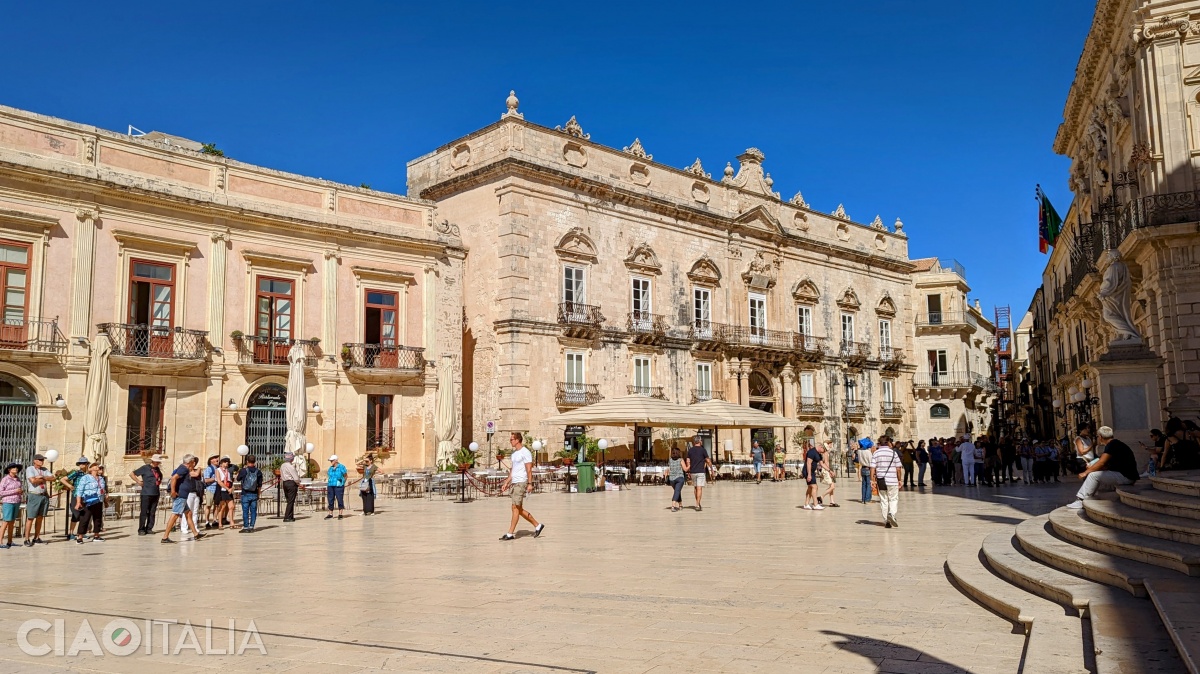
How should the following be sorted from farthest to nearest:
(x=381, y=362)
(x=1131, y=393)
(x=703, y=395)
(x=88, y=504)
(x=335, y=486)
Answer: (x=703, y=395)
(x=381, y=362)
(x=335, y=486)
(x=1131, y=393)
(x=88, y=504)

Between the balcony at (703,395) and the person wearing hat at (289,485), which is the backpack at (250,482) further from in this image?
the balcony at (703,395)

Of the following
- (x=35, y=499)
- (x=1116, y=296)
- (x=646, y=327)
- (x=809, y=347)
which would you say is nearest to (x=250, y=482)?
(x=35, y=499)

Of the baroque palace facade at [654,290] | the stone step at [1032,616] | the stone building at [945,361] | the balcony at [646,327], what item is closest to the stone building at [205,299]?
the baroque palace facade at [654,290]

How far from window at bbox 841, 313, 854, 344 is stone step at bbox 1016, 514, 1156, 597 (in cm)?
3235

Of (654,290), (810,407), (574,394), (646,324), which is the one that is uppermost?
(654,290)

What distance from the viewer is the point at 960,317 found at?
162 ft

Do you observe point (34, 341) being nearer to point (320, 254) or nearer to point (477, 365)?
point (320, 254)

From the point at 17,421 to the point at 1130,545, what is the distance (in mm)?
20518

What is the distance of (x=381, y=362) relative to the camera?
984 inches

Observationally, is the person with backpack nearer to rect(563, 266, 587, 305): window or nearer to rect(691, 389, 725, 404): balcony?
rect(563, 266, 587, 305): window

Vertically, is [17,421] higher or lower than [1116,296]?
lower

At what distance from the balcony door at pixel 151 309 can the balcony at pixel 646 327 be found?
14.5 metres

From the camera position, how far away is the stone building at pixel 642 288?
2861cm

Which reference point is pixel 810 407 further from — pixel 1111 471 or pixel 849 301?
pixel 1111 471
